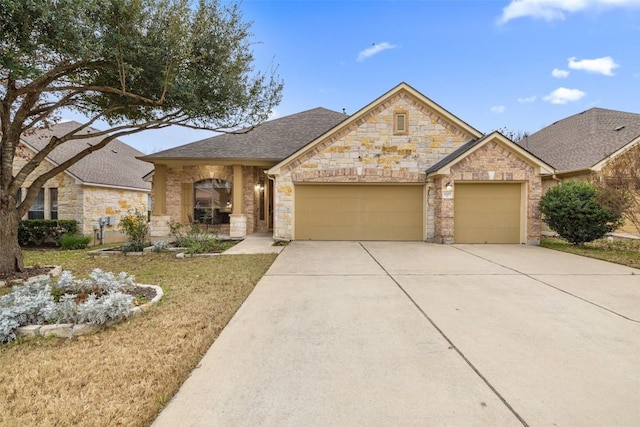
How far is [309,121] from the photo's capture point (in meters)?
16.8

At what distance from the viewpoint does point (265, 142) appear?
14.5 metres

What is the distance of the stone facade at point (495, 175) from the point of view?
36.2ft

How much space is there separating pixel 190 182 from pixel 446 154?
10.9 metres

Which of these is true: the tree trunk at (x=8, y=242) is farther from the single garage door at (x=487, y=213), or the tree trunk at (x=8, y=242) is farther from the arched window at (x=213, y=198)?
the single garage door at (x=487, y=213)

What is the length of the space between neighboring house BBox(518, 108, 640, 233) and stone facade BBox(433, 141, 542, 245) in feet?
6.93

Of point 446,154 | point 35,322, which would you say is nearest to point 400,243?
point 446,154

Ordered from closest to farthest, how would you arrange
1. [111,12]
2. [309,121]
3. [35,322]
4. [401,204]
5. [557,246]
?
[35,322]
[111,12]
[557,246]
[401,204]
[309,121]

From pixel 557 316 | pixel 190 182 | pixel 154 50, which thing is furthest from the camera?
pixel 190 182

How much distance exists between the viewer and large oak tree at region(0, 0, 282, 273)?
18.5 feet

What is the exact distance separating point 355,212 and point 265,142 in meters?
5.50

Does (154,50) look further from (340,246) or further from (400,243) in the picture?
(400,243)

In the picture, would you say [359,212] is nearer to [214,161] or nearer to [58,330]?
[214,161]

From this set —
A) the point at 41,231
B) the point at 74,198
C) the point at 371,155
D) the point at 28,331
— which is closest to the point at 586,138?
the point at 371,155

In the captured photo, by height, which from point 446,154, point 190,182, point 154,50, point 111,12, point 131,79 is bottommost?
point 190,182
